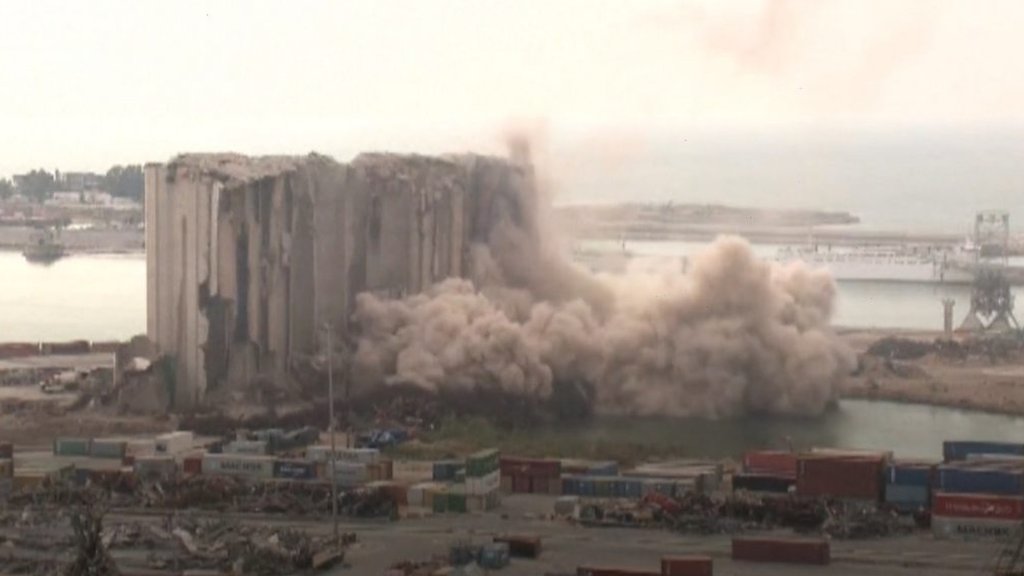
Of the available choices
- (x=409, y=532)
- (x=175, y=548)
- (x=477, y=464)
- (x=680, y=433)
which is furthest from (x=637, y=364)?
(x=175, y=548)

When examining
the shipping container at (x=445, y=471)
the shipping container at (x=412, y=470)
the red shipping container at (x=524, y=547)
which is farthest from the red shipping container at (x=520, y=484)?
the red shipping container at (x=524, y=547)

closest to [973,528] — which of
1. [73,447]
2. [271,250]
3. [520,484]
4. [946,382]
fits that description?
[520,484]

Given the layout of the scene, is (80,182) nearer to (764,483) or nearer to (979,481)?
(764,483)

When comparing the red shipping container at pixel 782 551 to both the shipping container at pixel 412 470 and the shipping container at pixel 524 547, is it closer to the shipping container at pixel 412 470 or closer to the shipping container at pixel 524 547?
the shipping container at pixel 524 547

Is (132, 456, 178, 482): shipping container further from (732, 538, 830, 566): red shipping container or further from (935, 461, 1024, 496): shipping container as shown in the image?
(935, 461, 1024, 496): shipping container

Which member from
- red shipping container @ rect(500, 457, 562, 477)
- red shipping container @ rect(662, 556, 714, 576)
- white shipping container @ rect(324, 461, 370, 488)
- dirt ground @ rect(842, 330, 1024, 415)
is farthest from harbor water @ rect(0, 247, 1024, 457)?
red shipping container @ rect(662, 556, 714, 576)

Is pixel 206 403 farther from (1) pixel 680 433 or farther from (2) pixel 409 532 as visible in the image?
(2) pixel 409 532
